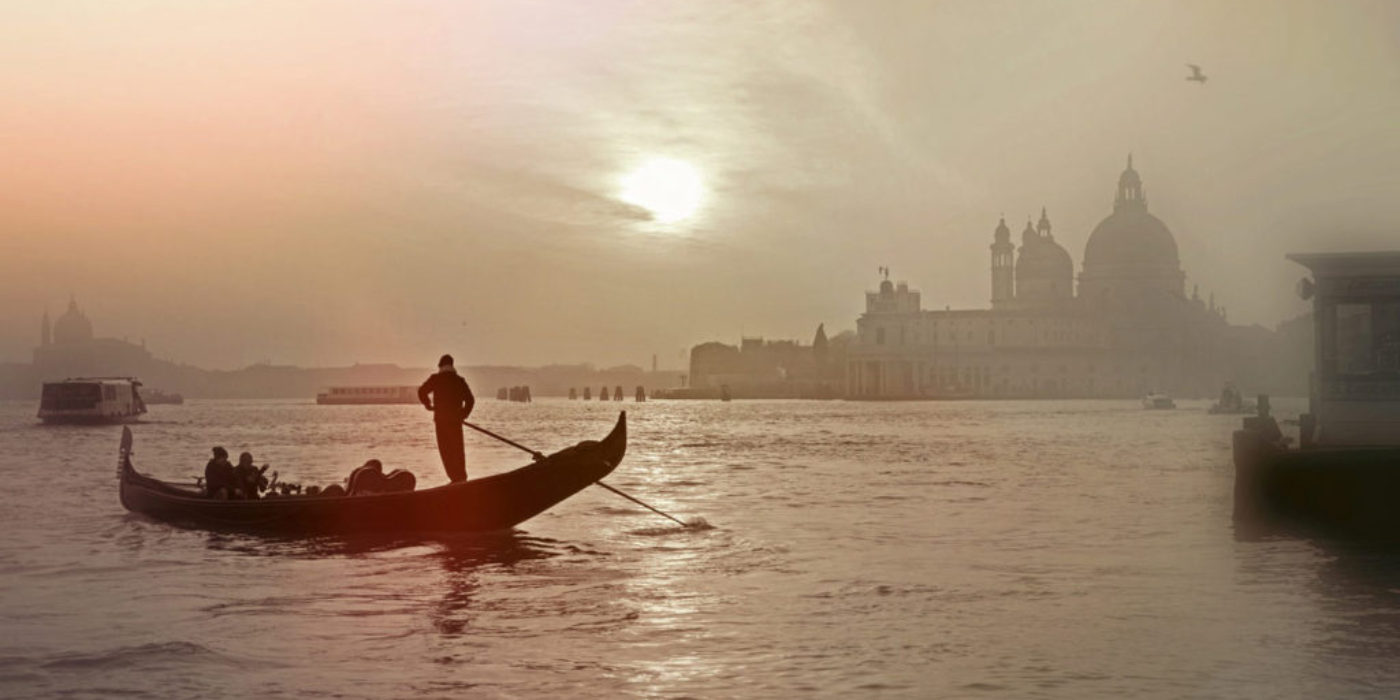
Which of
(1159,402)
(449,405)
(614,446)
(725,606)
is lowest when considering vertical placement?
(725,606)

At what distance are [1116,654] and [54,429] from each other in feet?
312

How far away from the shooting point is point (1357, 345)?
2175 centimetres

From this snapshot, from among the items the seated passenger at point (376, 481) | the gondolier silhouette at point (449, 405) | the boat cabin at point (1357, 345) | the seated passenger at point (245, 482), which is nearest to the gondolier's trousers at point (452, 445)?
the gondolier silhouette at point (449, 405)

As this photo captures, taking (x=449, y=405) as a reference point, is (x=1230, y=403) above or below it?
above

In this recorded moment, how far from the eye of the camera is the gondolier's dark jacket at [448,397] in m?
20.2

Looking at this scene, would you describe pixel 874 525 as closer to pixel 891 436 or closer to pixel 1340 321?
pixel 1340 321

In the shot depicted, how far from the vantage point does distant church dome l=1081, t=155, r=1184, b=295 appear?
589 feet

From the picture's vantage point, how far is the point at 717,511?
92.2 ft

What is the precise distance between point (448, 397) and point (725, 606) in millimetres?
6537

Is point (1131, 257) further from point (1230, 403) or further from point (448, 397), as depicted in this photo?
point (448, 397)

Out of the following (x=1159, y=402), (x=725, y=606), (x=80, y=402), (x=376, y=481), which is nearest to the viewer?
(x=725, y=606)

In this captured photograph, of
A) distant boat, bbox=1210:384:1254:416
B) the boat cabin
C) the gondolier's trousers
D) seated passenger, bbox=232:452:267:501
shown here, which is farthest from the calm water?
distant boat, bbox=1210:384:1254:416

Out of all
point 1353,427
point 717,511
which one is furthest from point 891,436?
point 1353,427

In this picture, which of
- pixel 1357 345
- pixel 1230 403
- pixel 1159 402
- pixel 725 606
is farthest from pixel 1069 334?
pixel 725 606
